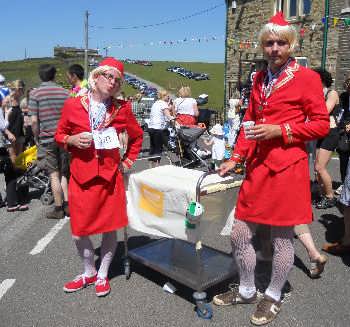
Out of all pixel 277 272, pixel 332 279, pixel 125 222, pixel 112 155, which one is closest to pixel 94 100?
pixel 112 155

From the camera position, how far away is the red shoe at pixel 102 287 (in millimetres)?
3547

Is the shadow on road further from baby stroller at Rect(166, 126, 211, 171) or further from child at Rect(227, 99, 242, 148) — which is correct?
child at Rect(227, 99, 242, 148)

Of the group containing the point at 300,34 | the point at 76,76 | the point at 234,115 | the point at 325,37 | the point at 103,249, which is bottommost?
the point at 103,249

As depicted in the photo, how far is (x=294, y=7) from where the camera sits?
17.1m

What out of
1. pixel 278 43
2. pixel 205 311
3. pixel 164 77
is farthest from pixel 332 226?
pixel 164 77

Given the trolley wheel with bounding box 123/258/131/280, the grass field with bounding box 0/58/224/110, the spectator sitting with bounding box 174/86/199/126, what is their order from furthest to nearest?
1. the grass field with bounding box 0/58/224/110
2. the spectator sitting with bounding box 174/86/199/126
3. the trolley wheel with bounding box 123/258/131/280

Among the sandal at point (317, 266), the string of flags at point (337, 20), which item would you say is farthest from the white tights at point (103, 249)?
the string of flags at point (337, 20)

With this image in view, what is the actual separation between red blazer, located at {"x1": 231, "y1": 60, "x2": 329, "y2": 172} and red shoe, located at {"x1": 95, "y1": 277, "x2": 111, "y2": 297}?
167 cm

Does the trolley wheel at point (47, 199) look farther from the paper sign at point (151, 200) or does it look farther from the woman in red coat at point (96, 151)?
the paper sign at point (151, 200)

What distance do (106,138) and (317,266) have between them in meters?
2.11

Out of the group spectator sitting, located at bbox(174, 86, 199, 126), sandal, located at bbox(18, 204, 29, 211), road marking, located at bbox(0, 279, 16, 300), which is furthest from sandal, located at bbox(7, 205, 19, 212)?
spectator sitting, located at bbox(174, 86, 199, 126)

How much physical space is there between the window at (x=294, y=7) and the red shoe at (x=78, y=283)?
15246 mm

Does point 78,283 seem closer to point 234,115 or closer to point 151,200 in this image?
point 151,200

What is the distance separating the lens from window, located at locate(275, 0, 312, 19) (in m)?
16.4
